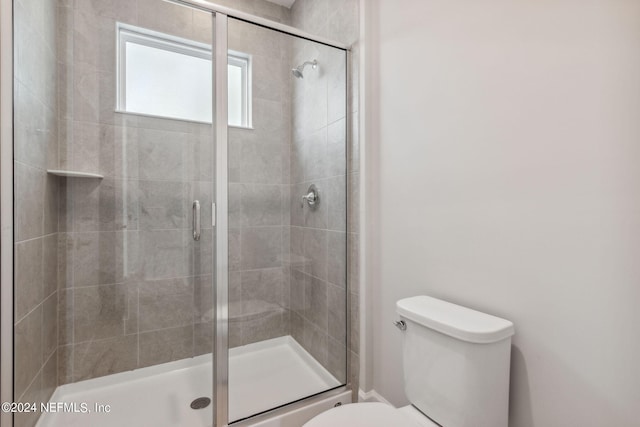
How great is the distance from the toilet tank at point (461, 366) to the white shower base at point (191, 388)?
0.80 meters

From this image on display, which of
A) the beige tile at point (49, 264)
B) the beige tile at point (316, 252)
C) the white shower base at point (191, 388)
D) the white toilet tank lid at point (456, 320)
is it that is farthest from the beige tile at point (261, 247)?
the beige tile at point (49, 264)

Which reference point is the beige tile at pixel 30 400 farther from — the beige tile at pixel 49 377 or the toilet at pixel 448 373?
the toilet at pixel 448 373

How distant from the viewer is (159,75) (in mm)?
1738

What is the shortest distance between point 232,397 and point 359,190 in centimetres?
120

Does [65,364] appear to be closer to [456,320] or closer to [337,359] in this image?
[337,359]

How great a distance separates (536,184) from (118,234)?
2040mm

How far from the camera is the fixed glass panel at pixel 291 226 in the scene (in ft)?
5.07

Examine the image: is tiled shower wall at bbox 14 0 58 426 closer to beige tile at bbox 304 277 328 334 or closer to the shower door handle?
the shower door handle

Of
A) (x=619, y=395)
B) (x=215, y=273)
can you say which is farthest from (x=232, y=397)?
(x=619, y=395)

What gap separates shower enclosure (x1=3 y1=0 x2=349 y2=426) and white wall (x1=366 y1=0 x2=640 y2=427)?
1.81ft

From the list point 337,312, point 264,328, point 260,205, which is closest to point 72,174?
point 260,205

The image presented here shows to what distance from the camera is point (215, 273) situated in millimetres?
1458

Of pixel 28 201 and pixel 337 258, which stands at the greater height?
pixel 28 201

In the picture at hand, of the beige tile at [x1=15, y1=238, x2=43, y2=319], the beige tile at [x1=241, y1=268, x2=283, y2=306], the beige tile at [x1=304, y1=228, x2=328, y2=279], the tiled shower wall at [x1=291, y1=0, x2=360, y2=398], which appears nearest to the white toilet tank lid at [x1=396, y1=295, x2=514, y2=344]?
the tiled shower wall at [x1=291, y1=0, x2=360, y2=398]
